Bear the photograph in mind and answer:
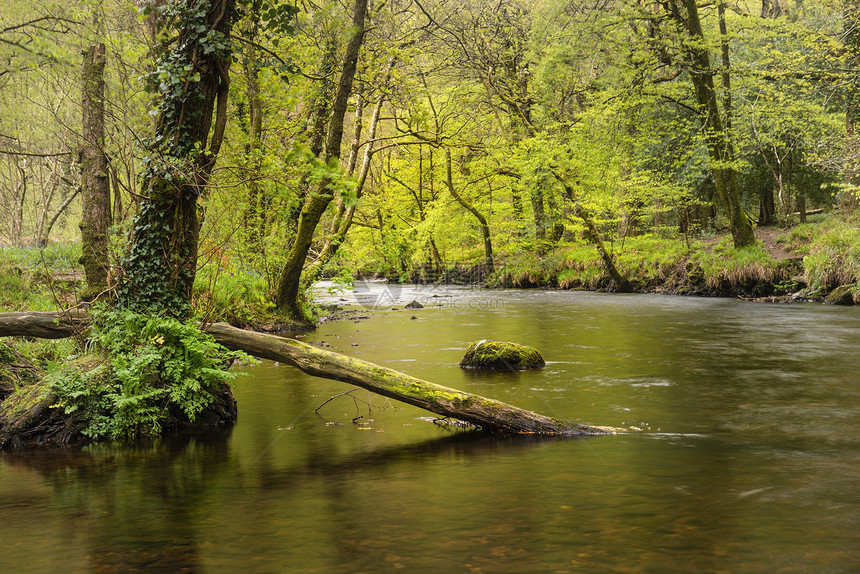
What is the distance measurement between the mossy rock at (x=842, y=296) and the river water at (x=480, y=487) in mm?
10321

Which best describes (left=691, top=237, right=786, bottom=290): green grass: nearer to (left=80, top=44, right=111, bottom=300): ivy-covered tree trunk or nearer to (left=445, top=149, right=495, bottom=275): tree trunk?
(left=445, top=149, right=495, bottom=275): tree trunk

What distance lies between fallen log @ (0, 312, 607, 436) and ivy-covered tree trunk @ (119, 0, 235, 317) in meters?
0.87

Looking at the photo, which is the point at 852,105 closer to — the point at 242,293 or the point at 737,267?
the point at 737,267

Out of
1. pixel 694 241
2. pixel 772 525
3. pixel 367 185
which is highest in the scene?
pixel 367 185

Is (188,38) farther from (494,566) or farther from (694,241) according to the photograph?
(694,241)

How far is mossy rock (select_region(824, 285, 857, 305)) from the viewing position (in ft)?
66.3

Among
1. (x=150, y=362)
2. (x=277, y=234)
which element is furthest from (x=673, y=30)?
(x=150, y=362)

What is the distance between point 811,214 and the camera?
32.8 meters

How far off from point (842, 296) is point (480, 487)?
62.5 ft

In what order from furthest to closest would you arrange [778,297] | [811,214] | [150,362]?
[811,214], [778,297], [150,362]

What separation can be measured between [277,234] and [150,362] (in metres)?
9.52

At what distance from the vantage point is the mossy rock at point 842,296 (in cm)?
2022

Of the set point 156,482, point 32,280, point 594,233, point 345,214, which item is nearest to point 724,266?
point 594,233

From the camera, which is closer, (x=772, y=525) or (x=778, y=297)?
(x=772, y=525)
